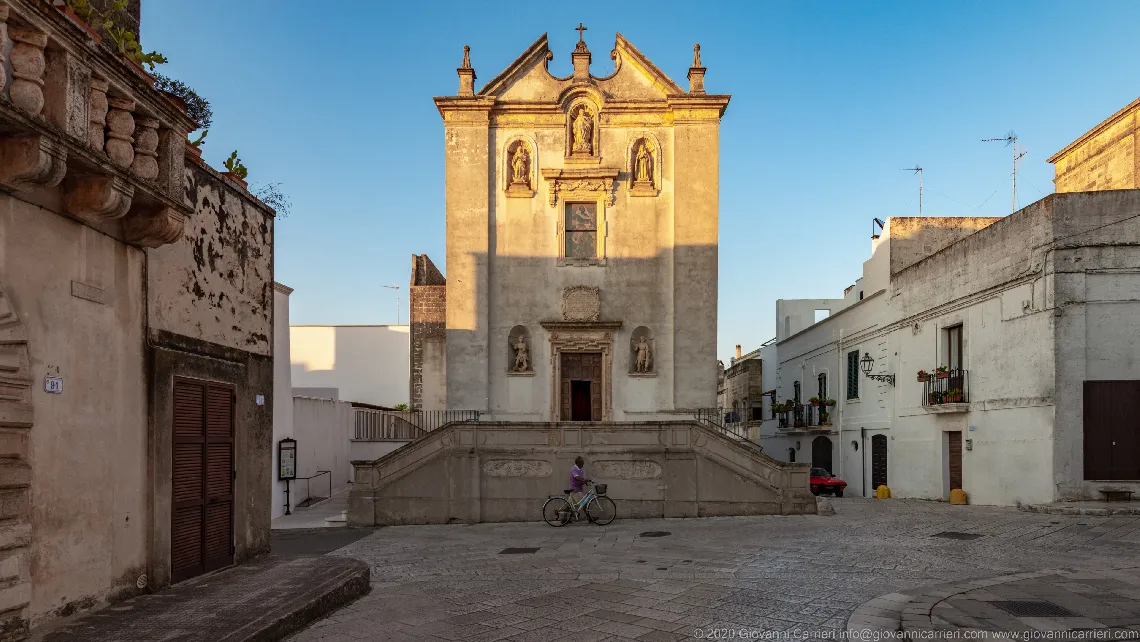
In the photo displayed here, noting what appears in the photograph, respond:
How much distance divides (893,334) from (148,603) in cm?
2428

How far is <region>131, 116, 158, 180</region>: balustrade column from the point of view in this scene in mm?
6871

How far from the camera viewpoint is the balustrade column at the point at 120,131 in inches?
255

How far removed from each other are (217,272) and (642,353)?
55.2 feet

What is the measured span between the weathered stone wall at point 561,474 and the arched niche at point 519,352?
20.2 feet

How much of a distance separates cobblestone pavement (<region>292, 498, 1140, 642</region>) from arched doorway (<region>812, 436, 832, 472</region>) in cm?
1519

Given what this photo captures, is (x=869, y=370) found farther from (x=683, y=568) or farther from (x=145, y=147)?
(x=145, y=147)

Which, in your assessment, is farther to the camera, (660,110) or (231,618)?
(660,110)

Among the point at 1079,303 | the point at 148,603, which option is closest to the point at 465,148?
the point at 1079,303

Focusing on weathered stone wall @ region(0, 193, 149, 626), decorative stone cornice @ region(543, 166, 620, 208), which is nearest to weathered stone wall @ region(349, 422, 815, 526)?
decorative stone cornice @ region(543, 166, 620, 208)

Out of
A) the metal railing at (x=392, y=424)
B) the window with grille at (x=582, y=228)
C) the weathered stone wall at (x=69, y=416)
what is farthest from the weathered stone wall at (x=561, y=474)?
the weathered stone wall at (x=69, y=416)

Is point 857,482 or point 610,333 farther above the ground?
point 610,333

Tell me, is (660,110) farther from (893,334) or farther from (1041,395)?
(1041,395)

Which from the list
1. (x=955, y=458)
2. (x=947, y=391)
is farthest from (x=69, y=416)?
(x=955, y=458)

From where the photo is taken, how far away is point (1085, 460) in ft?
56.0
